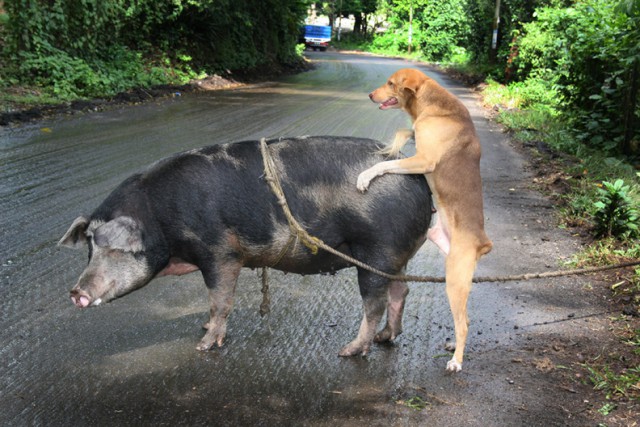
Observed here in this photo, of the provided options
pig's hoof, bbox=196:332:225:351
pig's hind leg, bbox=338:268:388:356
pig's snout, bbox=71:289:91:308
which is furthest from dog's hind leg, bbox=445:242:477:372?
pig's snout, bbox=71:289:91:308

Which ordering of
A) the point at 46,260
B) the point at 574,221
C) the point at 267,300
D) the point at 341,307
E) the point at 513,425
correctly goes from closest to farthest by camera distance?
the point at 513,425 → the point at 267,300 → the point at 341,307 → the point at 46,260 → the point at 574,221

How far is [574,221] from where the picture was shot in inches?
245

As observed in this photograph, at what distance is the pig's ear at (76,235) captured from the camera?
3.44 metres

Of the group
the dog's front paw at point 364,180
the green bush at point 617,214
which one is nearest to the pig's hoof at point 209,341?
the dog's front paw at point 364,180

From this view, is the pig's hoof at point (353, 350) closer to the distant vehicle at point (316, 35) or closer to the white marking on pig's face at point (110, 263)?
the white marking on pig's face at point (110, 263)

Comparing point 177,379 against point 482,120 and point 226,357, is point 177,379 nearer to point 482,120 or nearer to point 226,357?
point 226,357

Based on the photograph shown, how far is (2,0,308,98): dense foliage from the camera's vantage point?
12648 mm

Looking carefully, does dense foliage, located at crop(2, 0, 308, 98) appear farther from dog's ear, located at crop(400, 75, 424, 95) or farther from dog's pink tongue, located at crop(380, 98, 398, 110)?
dog's ear, located at crop(400, 75, 424, 95)

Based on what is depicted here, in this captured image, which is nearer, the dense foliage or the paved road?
the paved road

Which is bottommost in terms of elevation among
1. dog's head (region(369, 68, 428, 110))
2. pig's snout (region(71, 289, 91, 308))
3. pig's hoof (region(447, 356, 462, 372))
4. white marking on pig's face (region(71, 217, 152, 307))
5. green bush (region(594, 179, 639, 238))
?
pig's hoof (region(447, 356, 462, 372))

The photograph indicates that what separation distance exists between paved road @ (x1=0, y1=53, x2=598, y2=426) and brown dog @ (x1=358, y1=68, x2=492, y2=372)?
0.40 meters

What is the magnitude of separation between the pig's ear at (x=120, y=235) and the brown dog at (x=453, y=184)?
126 centimetres

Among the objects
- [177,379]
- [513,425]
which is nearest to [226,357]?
[177,379]

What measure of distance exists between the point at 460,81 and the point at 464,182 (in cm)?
2150
